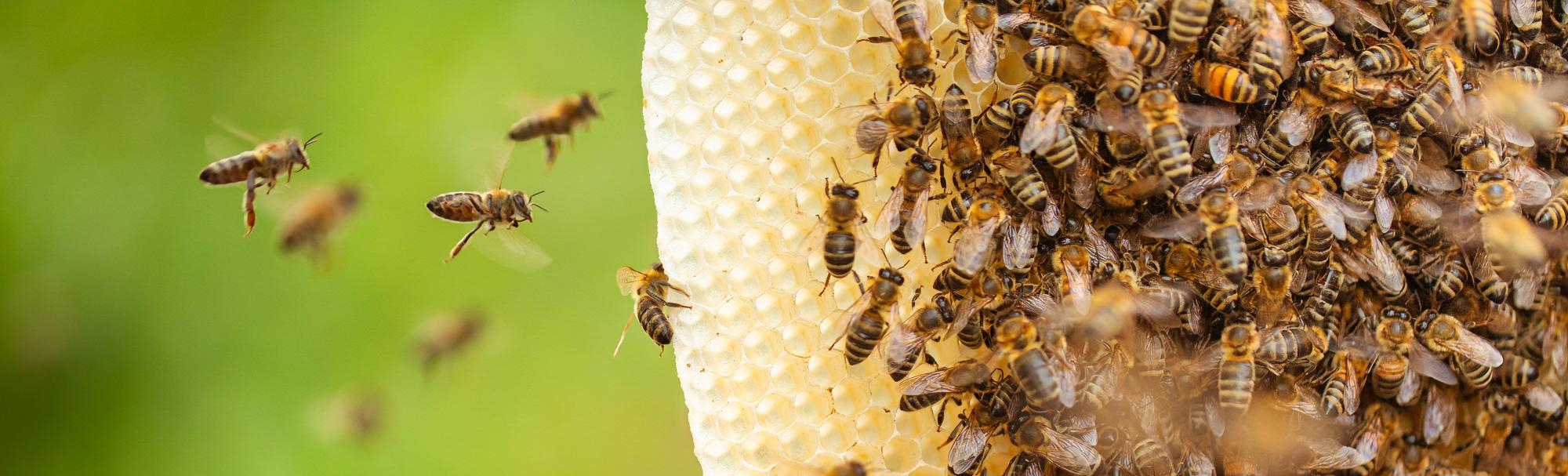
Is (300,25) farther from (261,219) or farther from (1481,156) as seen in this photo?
(1481,156)

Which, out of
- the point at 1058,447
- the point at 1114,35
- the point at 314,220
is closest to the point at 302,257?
the point at 314,220

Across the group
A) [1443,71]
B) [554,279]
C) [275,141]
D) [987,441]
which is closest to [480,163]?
[275,141]

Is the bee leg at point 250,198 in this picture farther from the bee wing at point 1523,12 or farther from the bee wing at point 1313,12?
the bee wing at point 1523,12

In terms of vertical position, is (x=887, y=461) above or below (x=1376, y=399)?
above

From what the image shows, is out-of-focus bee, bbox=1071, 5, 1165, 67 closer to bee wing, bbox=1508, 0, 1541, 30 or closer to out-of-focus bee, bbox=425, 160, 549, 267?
bee wing, bbox=1508, 0, 1541, 30

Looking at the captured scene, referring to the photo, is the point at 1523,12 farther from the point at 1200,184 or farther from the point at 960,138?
the point at 960,138

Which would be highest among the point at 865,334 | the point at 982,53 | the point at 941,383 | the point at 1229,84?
the point at 982,53
